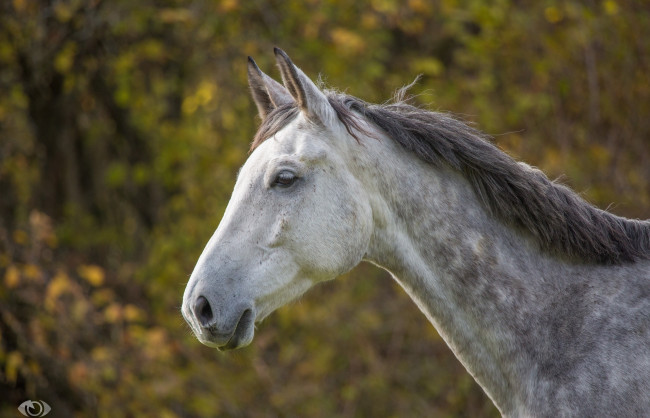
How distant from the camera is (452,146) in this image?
3.01 m

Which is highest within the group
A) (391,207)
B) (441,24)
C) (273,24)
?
(391,207)

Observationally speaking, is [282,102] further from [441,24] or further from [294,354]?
[441,24]

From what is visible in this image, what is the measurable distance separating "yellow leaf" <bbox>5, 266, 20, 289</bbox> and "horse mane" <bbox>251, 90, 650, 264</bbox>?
541 cm

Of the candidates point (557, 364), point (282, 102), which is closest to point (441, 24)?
point (282, 102)

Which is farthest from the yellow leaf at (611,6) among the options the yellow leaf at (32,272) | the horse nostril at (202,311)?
the yellow leaf at (32,272)

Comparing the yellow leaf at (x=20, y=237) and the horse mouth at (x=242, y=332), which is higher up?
the horse mouth at (x=242, y=332)

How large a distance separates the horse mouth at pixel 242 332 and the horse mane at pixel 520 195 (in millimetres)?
778

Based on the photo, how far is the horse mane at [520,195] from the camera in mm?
2928

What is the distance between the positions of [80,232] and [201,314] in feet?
25.7

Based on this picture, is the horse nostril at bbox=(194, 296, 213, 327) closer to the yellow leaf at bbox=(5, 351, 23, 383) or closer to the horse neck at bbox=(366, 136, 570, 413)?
the horse neck at bbox=(366, 136, 570, 413)

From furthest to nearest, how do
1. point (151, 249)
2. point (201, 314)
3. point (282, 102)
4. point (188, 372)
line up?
point (151, 249), point (188, 372), point (282, 102), point (201, 314)

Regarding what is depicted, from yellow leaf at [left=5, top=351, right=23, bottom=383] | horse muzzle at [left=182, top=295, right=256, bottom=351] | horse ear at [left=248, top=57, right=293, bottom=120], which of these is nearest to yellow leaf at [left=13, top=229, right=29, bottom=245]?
yellow leaf at [left=5, top=351, right=23, bottom=383]

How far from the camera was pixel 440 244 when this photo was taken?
9.71 ft

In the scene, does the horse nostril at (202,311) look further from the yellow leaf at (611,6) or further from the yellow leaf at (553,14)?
the yellow leaf at (553,14)
